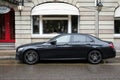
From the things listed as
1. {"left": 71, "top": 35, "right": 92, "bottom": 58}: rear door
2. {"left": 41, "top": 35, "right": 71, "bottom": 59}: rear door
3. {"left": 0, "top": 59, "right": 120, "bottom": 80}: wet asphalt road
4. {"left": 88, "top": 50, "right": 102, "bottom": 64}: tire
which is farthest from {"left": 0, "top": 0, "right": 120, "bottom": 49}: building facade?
{"left": 88, "top": 50, "right": 102, "bottom": 64}: tire

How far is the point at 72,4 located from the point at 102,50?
652 centimetres

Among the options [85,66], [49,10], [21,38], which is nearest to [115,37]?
A: [49,10]

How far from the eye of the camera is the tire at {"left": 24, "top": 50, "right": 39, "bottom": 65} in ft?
50.3

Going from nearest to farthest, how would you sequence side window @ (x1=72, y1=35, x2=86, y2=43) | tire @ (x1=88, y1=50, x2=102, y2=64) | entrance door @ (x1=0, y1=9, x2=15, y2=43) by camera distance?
tire @ (x1=88, y1=50, x2=102, y2=64) → side window @ (x1=72, y1=35, x2=86, y2=43) → entrance door @ (x1=0, y1=9, x2=15, y2=43)

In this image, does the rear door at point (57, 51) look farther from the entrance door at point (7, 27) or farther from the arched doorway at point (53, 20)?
the entrance door at point (7, 27)

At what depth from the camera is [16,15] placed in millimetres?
21266

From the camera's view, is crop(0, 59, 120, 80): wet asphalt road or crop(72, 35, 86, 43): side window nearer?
crop(0, 59, 120, 80): wet asphalt road

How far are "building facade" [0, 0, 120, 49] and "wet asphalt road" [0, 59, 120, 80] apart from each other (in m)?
5.44

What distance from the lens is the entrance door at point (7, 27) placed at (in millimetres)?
22062

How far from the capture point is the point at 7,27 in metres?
22.1

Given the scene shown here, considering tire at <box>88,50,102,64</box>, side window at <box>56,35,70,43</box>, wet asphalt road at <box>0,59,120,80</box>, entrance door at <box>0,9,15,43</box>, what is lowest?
wet asphalt road at <box>0,59,120,80</box>

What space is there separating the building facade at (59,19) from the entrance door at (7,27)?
0.80ft

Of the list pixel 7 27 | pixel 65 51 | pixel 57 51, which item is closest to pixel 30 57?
pixel 57 51

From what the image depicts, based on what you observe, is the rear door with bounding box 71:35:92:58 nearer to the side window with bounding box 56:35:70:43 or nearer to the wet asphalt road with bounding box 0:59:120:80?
the side window with bounding box 56:35:70:43
